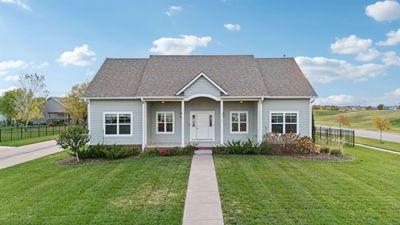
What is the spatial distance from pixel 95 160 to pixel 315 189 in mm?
11255

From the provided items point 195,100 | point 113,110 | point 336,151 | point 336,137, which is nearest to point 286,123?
point 336,151

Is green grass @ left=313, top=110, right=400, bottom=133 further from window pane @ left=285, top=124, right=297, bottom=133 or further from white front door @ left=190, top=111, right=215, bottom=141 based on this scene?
white front door @ left=190, top=111, right=215, bottom=141

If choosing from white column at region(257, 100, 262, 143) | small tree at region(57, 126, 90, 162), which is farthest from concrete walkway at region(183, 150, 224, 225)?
small tree at region(57, 126, 90, 162)

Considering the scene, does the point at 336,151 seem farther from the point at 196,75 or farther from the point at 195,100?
the point at 196,75

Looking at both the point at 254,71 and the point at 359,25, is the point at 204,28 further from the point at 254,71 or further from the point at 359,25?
the point at 359,25

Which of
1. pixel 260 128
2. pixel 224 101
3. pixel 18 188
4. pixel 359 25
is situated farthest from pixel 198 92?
pixel 359 25

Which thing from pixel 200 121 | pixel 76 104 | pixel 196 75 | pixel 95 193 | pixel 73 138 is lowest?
pixel 95 193

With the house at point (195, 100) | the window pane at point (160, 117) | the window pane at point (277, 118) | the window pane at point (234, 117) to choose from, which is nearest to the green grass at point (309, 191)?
the window pane at point (277, 118)

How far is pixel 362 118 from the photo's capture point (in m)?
74.9

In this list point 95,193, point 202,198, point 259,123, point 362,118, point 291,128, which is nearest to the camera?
point 202,198

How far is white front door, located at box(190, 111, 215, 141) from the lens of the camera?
67.9ft

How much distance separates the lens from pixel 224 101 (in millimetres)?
20172

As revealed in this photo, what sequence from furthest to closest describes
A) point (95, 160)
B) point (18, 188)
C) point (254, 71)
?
point (254, 71), point (95, 160), point (18, 188)

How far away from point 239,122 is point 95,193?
12.6 m
